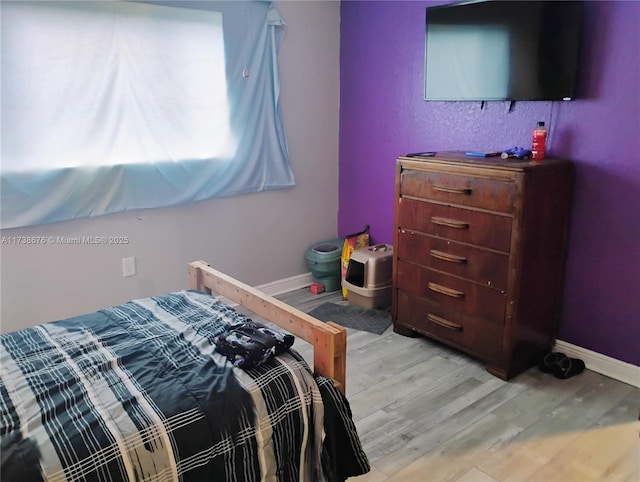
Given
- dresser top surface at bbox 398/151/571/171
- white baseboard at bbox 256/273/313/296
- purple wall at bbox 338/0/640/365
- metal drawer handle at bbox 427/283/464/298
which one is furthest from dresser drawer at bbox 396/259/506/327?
white baseboard at bbox 256/273/313/296

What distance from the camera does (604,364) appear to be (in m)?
2.69

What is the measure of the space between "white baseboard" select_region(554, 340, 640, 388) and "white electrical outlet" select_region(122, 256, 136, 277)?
2.49 metres

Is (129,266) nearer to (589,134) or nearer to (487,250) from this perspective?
(487,250)

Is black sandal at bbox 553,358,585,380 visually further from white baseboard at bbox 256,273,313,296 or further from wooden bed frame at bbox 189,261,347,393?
white baseboard at bbox 256,273,313,296

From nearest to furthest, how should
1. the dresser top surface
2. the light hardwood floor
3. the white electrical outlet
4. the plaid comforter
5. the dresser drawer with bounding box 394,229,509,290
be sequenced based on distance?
1. the plaid comforter
2. the light hardwood floor
3. the dresser top surface
4. the dresser drawer with bounding box 394,229,509,290
5. the white electrical outlet

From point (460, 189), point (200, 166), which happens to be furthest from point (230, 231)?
point (460, 189)

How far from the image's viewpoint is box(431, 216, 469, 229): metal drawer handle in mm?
2667

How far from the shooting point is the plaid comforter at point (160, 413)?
133cm

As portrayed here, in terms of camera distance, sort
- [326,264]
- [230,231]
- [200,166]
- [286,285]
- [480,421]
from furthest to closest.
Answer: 1. [286,285]
2. [326,264]
3. [230,231]
4. [200,166]
5. [480,421]

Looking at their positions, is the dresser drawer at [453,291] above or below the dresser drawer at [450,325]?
above

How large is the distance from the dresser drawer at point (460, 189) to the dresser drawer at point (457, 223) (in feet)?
0.14

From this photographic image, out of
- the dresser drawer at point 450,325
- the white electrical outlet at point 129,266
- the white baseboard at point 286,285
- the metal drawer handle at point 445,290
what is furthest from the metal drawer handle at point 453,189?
the white electrical outlet at point 129,266

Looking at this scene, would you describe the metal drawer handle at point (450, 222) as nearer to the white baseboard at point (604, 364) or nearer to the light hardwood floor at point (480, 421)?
the light hardwood floor at point (480, 421)

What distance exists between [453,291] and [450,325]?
0.20 m
